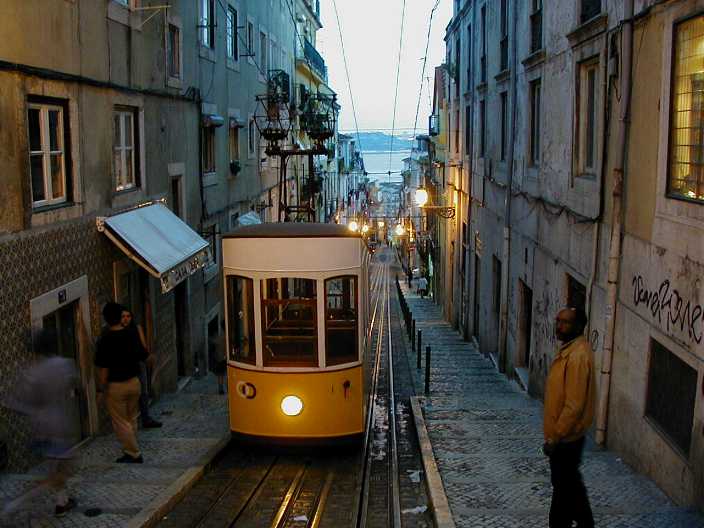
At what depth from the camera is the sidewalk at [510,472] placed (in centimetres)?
633

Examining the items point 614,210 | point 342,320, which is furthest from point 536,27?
point 342,320

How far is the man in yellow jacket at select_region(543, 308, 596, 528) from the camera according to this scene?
17.7 ft

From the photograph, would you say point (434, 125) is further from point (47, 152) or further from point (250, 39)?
point (47, 152)

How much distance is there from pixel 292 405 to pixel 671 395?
4018 millimetres

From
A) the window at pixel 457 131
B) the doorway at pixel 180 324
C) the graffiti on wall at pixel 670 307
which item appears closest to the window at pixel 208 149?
the doorway at pixel 180 324

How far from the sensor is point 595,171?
991cm

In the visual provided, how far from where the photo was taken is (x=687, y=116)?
6.97 meters

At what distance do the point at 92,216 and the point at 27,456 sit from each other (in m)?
3.19

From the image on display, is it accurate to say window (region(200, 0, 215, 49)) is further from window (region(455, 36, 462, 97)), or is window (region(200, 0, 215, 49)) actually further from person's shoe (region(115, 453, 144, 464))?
window (region(455, 36, 462, 97))

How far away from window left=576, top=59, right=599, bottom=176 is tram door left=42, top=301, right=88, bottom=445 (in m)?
6.86

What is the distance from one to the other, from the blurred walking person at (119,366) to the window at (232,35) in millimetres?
12103

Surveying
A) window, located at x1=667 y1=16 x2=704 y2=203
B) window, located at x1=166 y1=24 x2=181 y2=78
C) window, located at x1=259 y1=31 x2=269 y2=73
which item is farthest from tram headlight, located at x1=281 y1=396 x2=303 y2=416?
window, located at x1=259 y1=31 x2=269 y2=73

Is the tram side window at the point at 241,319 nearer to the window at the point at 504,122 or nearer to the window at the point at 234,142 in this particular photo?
the window at the point at 504,122

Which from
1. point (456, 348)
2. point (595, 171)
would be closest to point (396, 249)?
point (456, 348)
